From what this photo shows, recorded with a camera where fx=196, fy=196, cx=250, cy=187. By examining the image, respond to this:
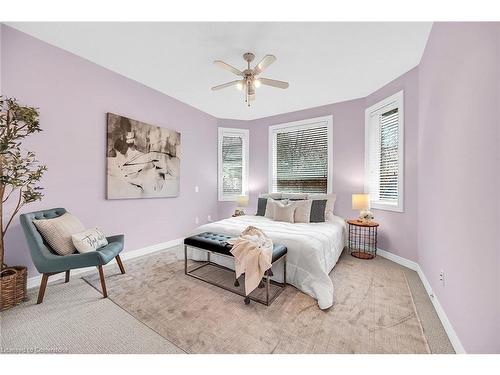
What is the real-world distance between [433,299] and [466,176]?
133 cm

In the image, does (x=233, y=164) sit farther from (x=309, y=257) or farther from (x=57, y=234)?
(x=57, y=234)

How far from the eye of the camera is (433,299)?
188cm

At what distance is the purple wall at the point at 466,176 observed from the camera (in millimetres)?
1042

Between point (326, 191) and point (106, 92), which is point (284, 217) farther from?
point (106, 92)

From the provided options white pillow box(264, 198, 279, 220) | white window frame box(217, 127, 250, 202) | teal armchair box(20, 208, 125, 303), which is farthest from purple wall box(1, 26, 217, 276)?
white pillow box(264, 198, 279, 220)

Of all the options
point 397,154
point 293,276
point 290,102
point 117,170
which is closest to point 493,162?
point 293,276

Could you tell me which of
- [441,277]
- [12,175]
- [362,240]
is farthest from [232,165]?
[441,277]

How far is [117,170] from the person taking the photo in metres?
2.82

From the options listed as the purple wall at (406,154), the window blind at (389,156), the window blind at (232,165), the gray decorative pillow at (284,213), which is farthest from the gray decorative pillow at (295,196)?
the window blind at (232,165)

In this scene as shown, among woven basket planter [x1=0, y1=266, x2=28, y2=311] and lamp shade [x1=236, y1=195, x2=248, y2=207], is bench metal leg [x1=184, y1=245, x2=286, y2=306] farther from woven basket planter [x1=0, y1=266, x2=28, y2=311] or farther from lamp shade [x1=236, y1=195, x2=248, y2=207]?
lamp shade [x1=236, y1=195, x2=248, y2=207]

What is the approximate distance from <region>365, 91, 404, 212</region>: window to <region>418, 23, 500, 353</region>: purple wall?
885 millimetres

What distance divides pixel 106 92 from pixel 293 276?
3425 millimetres

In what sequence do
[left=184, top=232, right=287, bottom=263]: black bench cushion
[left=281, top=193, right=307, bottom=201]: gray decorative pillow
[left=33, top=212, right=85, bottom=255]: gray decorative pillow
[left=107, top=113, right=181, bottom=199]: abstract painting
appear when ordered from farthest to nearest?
[left=281, top=193, right=307, bottom=201]: gray decorative pillow < [left=107, top=113, right=181, bottom=199]: abstract painting < [left=184, top=232, right=287, bottom=263]: black bench cushion < [left=33, top=212, right=85, bottom=255]: gray decorative pillow

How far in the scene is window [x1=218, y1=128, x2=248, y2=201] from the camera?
186 inches
